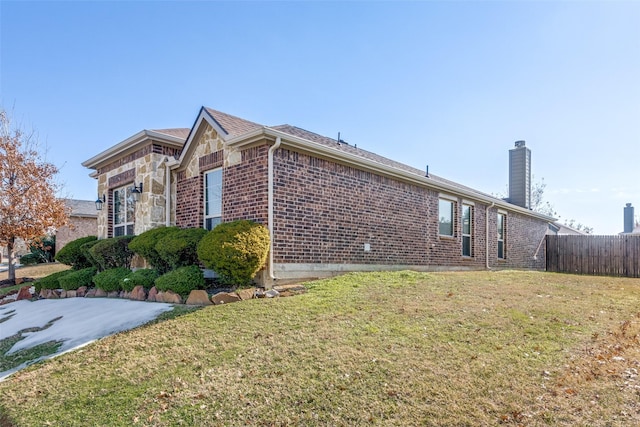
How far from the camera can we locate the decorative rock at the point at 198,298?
6.92m

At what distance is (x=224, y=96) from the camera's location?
1300 centimetres

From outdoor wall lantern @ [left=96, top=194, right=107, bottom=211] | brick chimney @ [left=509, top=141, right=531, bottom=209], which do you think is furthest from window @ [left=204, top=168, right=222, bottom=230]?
brick chimney @ [left=509, top=141, right=531, bottom=209]

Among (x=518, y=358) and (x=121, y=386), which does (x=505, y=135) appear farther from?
(x=121, y=386)

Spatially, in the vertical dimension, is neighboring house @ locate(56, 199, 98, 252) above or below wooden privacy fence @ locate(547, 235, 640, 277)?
above

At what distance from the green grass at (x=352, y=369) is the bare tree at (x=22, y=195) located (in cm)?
1197

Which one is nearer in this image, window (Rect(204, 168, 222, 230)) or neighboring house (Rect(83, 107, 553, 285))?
neighboring house (Rect(83, 107, 553, 285))

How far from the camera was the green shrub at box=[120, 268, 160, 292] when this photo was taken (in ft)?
27.7

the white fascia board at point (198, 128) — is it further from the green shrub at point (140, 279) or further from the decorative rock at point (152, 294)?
the decorative rock at point (152, 294)

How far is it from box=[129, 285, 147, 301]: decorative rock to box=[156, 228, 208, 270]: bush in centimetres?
75

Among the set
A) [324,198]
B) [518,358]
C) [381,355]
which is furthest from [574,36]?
[381,355]

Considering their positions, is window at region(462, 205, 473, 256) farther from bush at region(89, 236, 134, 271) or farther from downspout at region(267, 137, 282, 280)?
bush at region(89, 236, 134, 271)

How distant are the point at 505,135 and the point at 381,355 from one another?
743 inches

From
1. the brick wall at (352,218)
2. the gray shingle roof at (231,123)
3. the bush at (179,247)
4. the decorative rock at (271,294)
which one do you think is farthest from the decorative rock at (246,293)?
the gray shingle roof at (231,123)

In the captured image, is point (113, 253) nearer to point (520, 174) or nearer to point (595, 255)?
point (520, 174)
